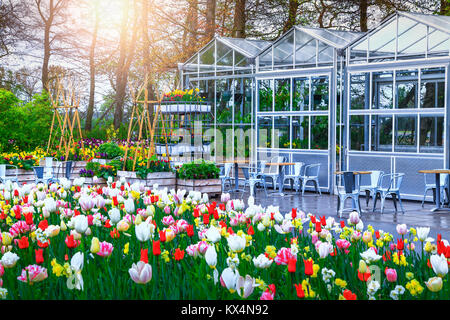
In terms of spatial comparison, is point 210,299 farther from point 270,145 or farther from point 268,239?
point 270,145

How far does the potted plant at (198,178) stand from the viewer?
10.3m

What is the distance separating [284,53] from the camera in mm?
13406

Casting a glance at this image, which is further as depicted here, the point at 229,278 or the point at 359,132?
the point at 359,132

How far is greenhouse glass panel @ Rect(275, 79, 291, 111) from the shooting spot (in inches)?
523

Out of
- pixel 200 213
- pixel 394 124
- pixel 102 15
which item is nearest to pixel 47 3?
pixel 102 15

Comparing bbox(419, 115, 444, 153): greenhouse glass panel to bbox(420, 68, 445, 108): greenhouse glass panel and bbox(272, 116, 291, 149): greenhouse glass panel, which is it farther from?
bbox(272, 116, 291, 149): greenhouse glass panel

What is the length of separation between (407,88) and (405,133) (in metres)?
0.84

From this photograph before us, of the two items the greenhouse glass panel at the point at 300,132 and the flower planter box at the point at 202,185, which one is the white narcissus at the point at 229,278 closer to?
the flower planter box at the point at 202,185

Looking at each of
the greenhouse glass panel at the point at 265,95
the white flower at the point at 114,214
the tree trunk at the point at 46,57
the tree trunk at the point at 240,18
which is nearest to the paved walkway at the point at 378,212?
the greenhouse glass panel at the point at 265,95

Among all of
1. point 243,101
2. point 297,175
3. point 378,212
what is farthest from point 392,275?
point 243,101

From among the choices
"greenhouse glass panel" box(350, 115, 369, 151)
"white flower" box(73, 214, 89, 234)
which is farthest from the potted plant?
"white flower" box(73, 214, 89, 234)

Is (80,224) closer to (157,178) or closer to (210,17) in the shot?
(157,178)
